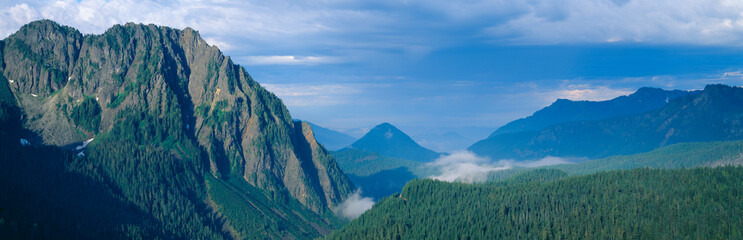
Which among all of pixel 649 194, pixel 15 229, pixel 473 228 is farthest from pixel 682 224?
pixel 15 229

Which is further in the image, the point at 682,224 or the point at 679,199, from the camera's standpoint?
the point at 679,199

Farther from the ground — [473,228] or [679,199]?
[679,199]

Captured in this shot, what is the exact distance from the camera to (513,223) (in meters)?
197

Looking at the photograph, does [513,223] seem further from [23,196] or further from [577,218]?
[23,196]

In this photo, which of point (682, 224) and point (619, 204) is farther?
point (619, 204)

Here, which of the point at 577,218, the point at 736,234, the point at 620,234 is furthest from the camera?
the point at 577,218

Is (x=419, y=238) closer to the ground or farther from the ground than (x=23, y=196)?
closer to the ground

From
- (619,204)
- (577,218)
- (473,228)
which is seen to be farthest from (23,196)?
(619,204)

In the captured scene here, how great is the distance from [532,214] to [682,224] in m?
49.4

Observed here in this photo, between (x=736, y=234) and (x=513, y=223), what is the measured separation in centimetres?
6942

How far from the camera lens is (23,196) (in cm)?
19362

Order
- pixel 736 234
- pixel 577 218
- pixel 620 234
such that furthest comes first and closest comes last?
pixel 577 218
pixel 620 234
pixel 736 234

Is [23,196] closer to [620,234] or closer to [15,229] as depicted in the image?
[15,229]

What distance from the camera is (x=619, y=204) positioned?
195 m
